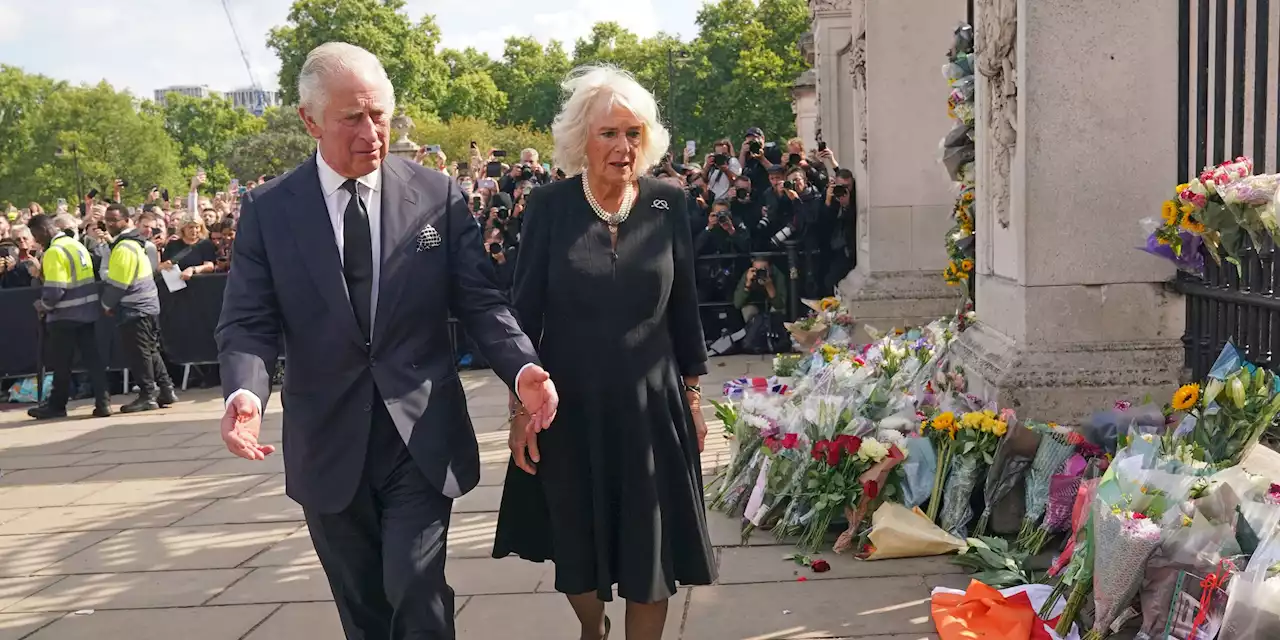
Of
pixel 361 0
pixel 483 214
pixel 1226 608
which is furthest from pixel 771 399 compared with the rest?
pixel 361 0

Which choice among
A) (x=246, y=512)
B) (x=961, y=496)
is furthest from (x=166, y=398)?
(x=961, y=496)

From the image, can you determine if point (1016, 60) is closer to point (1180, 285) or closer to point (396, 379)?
point (1180, 285)

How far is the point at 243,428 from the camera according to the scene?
2863 millimetres

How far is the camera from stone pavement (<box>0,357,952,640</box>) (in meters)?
4.36

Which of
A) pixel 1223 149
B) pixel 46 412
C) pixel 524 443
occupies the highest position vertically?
pixel 1223 149

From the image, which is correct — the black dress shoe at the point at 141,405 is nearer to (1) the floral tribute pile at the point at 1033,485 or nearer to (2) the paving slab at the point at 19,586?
(2) the paving slab at the point at 19,586

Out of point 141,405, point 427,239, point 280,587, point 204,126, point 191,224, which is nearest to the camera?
point 427,239

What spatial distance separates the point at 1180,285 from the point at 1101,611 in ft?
6.25

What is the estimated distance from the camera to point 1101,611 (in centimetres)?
357

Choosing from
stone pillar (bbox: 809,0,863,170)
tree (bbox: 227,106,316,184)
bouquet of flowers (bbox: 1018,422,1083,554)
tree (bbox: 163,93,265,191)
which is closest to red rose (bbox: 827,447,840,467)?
bouquet of flowers (bbox: 1018,422,1083,554)

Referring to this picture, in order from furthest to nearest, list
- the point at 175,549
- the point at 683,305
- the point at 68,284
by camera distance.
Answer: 1. the point at 68,284
2. the point at 175,549
3. the point at 683,305

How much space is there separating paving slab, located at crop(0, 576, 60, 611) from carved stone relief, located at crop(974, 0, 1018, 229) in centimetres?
475

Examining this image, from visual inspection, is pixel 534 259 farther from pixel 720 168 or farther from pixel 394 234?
pixel 720 168

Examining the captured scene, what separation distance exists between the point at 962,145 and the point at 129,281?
7.88 meters
